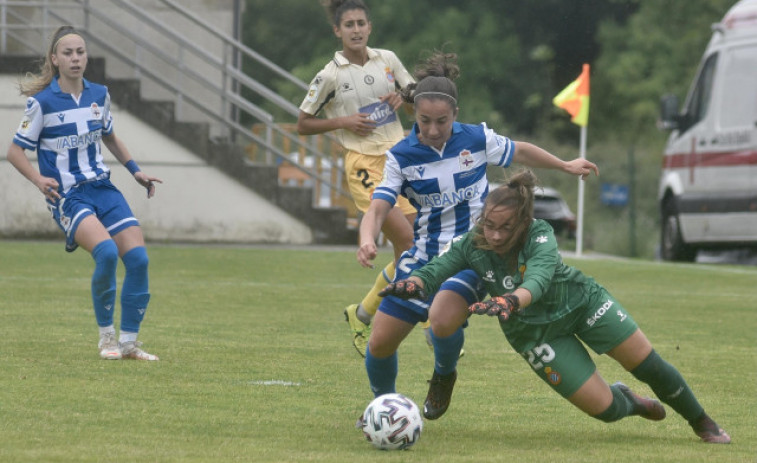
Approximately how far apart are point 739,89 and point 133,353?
463 inches

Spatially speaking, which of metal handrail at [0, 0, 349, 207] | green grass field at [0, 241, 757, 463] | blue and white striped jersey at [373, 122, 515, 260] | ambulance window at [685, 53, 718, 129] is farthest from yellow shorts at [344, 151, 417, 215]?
metal handrail at [0, 0, 349, 207]

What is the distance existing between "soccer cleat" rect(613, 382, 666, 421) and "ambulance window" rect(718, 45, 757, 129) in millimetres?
12184

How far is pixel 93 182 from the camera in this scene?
866 cm

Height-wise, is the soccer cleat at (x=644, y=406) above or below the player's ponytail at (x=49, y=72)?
below

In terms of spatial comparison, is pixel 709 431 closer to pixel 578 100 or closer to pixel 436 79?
pixel 436 79

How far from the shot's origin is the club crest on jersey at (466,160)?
6.83 m

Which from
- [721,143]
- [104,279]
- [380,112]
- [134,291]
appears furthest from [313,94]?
[721,143]

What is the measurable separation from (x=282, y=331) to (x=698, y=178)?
1009 centimetres

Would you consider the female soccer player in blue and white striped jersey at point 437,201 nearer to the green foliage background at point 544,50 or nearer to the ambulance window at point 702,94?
the ambulance window at point 702,94

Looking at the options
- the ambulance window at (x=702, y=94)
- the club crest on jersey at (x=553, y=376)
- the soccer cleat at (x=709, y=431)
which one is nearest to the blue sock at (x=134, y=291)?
the club crest on jersey at (x=553, y=376)

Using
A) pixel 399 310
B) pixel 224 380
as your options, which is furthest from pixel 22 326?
pixel 399 310

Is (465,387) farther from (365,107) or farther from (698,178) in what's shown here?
(698,178)

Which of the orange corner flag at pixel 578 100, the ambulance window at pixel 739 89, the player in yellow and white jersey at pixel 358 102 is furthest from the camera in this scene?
the orange corner flag at pixel 578 100

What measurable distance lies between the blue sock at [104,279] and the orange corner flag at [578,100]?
1310 centimetres
